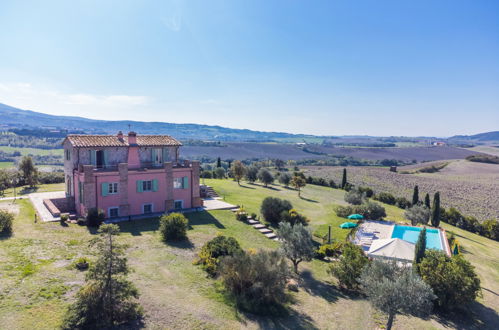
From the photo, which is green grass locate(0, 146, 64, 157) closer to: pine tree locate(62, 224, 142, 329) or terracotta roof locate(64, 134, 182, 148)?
terracotta roof locate(64, 134, 182, 148)

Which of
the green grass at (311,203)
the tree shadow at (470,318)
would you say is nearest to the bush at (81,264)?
the green grass at (311,203)

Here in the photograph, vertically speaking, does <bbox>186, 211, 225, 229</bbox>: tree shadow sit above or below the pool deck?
above

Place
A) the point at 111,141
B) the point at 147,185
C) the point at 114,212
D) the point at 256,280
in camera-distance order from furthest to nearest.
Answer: the point at 111,141
the point at 147,185
the point at 114,212
the point at 256,280

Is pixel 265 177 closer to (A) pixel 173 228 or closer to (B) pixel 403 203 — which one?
(B) pixel 403 203

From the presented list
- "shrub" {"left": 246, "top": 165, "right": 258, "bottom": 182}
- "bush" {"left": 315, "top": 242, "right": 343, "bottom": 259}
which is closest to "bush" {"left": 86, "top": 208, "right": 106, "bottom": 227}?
"bush" {"left": 315, "top": 242, "right": 343, "bottom": 259}

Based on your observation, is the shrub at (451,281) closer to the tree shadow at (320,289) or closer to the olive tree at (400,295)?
the olive tree at (400,295)

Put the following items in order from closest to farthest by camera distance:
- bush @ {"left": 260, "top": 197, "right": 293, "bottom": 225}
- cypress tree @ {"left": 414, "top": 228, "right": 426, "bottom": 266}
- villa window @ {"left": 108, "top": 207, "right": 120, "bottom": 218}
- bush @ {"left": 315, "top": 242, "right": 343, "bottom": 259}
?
cypress tree @ {"left": 414, "top": 228, "right": 426, "bottom": 266}, bush @ {"left": 315, "top": 242, "right": 343, "bottom": 259}, villa window @ {"left": 108, "top": 207, "right": 120, "bottom": 218}, bush @ {"left": 260, "top": 197, "right": 293, "bottom": 225}

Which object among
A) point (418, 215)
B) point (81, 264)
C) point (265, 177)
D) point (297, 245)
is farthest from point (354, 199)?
point (81, 264)
